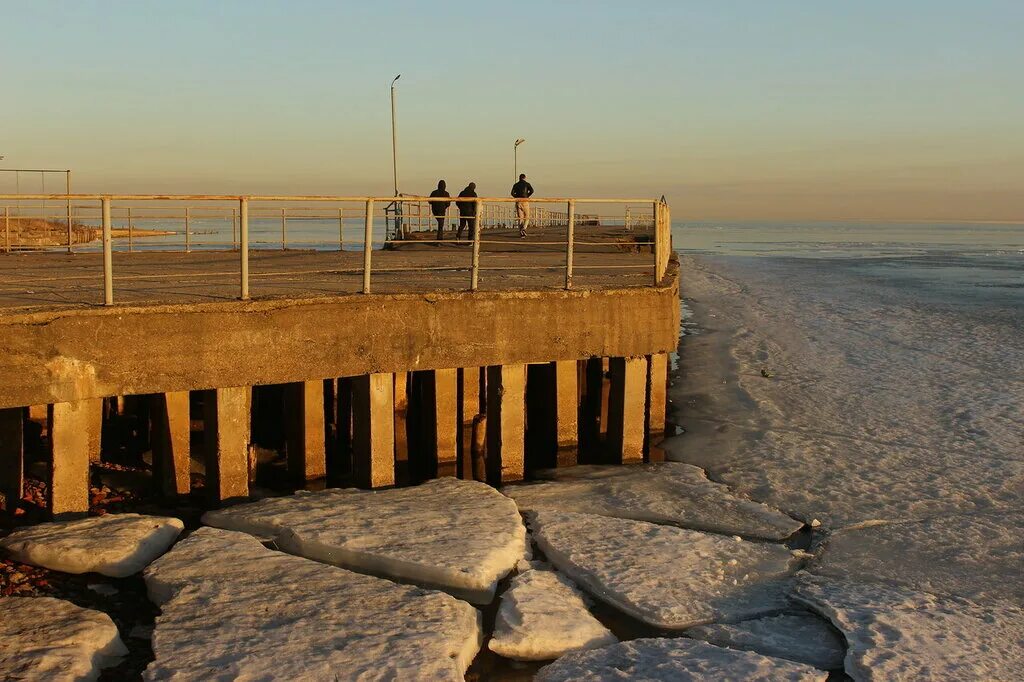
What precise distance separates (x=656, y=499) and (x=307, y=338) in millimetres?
3700

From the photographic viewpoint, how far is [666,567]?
8.17 metres

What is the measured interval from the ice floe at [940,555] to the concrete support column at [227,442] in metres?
5.24

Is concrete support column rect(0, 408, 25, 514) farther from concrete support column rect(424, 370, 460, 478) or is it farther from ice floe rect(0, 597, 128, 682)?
concrete support column rect(424, 370, 460, 478)

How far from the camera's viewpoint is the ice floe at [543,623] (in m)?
6.80

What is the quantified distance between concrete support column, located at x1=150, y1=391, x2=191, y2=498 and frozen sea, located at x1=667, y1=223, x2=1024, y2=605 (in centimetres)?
564

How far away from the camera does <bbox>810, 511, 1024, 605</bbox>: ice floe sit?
8.19m

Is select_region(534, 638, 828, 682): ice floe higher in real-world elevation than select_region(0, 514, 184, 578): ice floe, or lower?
lower

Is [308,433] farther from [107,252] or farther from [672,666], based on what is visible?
[672,666]

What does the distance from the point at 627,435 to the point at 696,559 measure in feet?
12.1

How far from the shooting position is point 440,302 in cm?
1073

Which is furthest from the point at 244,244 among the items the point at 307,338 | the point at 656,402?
the point at 656,402

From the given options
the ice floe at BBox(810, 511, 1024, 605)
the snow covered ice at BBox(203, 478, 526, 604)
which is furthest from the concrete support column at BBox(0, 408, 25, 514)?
the ice floe at BBox(810, 511, 1024, 605)

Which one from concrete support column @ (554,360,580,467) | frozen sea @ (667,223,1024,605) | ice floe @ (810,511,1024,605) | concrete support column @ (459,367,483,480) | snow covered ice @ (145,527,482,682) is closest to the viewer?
snow covered ice @ (145,527,482,682)

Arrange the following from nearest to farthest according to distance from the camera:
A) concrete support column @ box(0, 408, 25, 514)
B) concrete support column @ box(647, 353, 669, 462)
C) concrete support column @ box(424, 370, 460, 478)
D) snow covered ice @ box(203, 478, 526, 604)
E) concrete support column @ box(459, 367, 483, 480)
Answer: snow covered ice @ box(203, 478, 526, 604)
concrete support column @ box(0, 408, 25, 514)
concrete support column @ box(424, 370, 460, 478)
concrete support column @ box(459, 367, 483, 480)
concrete support column @ box(647, 353, 669, 462)
